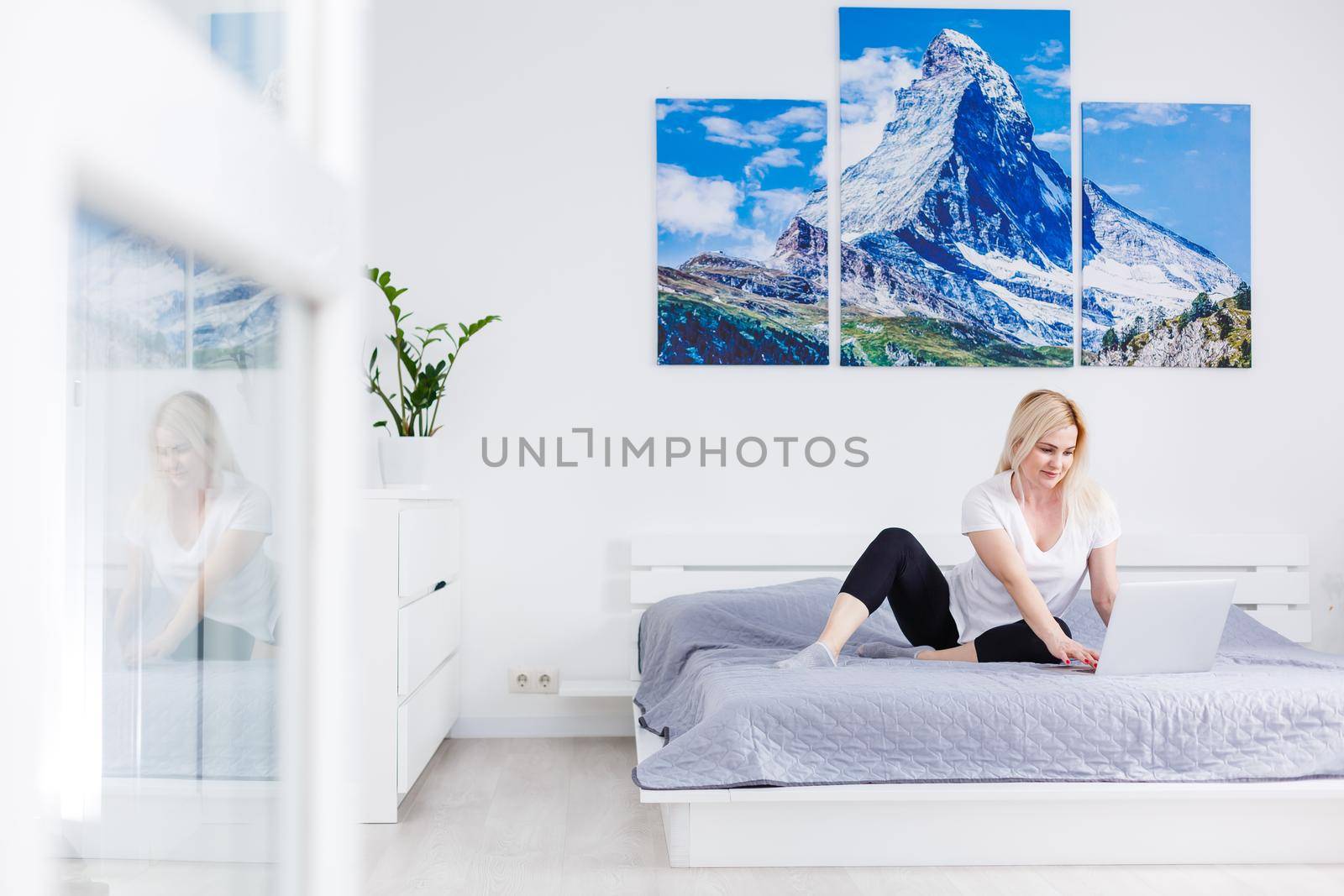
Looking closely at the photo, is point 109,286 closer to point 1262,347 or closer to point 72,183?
point 72,183

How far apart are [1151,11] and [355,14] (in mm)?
3872

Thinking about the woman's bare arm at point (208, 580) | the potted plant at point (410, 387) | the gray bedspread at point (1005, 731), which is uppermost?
the potted plant at point (410, 387)

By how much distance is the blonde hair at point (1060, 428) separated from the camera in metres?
2.54

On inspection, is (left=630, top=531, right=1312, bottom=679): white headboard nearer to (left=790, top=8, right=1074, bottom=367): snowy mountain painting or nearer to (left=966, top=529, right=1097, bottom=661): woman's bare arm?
(left=790, top=8, right=1074, bottom=367): snowy mountain painting

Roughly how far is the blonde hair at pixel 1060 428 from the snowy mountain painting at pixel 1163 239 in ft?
3.49

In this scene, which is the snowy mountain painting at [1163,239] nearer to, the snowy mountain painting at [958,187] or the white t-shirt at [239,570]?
the snowy mountain painting at [958,187]

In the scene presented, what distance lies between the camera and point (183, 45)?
0.80 feet

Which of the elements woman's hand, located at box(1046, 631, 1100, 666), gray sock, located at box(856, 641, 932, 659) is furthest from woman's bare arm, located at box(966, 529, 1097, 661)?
gray sock, located at box(856, 641, 932, 659)

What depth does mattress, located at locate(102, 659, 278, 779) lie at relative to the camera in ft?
0.88

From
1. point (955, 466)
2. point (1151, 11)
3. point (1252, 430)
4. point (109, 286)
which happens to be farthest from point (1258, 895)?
point (1151, 11)

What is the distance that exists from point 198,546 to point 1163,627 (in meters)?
2.28

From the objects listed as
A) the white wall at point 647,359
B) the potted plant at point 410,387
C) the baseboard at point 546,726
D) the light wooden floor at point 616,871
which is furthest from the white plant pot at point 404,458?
the light wooden floor at point 616,871

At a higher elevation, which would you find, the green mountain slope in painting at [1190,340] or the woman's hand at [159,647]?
the green mountain slope in painting at [1190,340]

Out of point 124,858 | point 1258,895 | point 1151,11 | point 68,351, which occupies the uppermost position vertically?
point 1151,11
